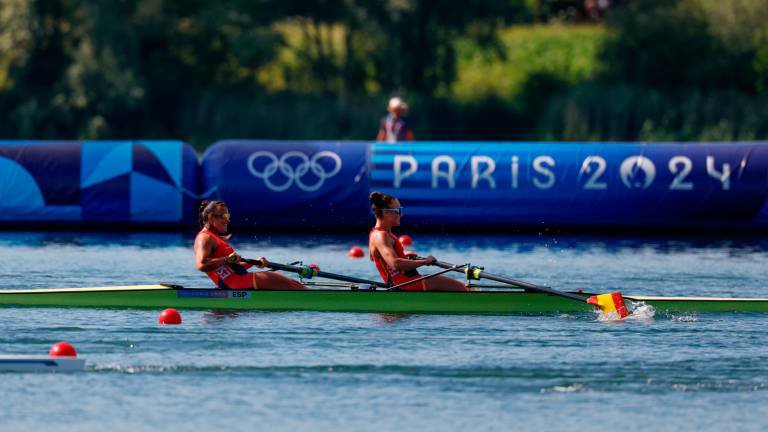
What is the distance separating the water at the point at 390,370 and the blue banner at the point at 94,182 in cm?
501

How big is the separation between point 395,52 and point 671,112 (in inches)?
353

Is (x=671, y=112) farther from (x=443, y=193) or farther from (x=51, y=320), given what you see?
(x=51, y=320)

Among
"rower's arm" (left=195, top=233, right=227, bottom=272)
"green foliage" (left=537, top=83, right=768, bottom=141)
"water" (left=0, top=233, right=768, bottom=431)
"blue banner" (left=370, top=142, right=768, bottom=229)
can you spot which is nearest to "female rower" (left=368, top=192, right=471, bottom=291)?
"water" (left=0, top=233, right=768, bottom=431)

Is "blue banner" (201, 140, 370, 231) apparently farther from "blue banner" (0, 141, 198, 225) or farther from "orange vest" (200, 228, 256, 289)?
"orange vest" (200, 228, 256, 289)

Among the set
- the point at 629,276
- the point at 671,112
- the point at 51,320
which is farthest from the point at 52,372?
the point at 671,112

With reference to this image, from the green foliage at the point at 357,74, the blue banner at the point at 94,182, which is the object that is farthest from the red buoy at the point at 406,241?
the green foliage at the point at 357,74

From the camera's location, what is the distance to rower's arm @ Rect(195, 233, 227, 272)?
14969mm

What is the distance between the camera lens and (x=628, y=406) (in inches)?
431

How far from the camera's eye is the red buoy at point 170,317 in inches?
561

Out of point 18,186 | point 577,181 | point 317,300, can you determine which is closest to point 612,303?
point 317,300

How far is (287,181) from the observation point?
2297cm

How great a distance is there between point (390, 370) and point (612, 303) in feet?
11.5

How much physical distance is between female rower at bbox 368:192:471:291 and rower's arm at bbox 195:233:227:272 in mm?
1590

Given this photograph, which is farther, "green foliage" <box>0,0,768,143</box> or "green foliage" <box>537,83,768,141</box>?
"green foliage" <box>0,0,768,143</box>
